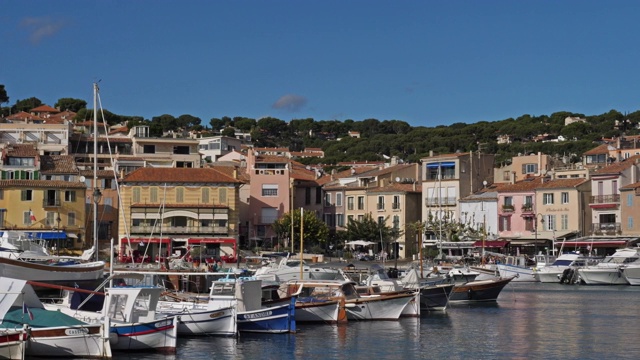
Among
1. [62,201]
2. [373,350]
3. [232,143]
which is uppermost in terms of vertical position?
[232,143]

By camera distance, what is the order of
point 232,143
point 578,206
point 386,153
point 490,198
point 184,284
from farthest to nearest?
point 386,153 < point 232,143 < point 490,198 < point 578,206 < point 184,284

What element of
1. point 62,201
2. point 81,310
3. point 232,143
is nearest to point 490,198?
point 62,201

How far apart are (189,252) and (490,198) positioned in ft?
89.6

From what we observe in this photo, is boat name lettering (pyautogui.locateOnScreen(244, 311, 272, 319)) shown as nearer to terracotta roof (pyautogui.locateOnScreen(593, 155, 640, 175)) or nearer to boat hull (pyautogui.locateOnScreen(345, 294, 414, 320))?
boat hull (pyautogui.locateOnScreen(345, 294, 414, 320))

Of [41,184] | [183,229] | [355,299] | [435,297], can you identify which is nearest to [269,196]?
[183,229]

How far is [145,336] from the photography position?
33.8 m

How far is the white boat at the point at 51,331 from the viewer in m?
31.3

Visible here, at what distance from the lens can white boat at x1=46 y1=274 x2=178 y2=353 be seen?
33.6m

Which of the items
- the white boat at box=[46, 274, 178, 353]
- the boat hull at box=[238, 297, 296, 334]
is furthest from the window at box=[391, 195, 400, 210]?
the white boat at box=[46, 274, 178, 353]

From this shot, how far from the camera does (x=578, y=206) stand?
8694 centimetres

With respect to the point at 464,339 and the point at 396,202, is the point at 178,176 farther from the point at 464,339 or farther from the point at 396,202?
the point at 464,339

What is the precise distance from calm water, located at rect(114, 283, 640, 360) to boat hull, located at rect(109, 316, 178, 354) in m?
0.43

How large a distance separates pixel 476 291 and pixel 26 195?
37609 mm

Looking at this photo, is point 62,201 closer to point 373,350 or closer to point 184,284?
point 184,284
